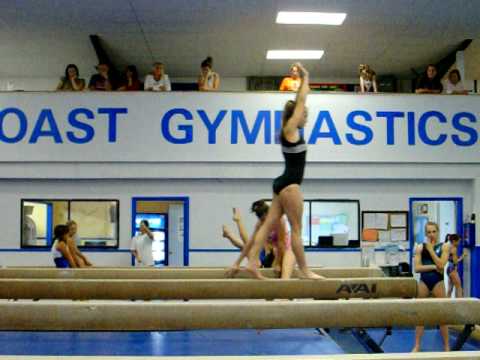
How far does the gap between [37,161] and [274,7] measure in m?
5.39

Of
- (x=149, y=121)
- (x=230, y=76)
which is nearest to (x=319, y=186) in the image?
(x=149, y=121)

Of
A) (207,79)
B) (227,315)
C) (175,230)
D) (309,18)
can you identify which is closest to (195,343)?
(207,79)

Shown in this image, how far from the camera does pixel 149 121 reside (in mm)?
12133

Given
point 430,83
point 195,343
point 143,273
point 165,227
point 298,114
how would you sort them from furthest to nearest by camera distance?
point 165,227, point 430,83, point 195,343, point 143,273, point 298,114

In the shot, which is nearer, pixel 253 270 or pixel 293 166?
pixel 293 166

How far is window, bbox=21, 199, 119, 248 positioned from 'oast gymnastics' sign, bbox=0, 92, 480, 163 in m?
1.01

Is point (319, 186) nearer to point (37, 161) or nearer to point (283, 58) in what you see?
point (283, 58)

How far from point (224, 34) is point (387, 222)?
17.2 ft

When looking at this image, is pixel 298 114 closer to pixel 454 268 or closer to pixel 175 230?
pixel 454 268

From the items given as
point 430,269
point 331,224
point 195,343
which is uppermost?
point 331,224

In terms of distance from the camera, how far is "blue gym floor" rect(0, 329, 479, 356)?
30.1 feet

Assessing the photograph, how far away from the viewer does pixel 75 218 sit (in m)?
12.7

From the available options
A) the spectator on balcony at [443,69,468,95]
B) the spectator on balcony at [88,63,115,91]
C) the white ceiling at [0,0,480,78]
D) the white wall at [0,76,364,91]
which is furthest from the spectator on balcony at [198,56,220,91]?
the spectator on balcony at [443,69,468,95]

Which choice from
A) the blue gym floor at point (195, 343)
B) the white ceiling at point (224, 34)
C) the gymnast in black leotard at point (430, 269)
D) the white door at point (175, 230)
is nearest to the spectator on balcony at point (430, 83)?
the white ceiling at point (224, 34)
